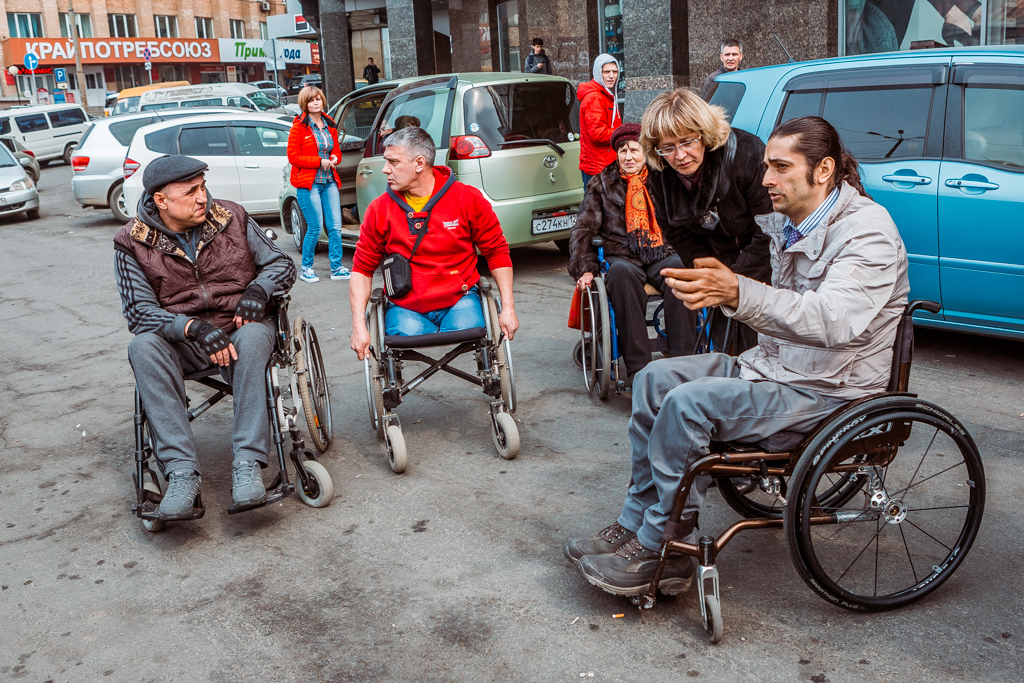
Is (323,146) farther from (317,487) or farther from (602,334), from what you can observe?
(317,487)

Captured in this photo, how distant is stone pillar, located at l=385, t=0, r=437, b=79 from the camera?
20719mm

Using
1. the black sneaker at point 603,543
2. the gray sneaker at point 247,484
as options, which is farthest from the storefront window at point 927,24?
the gray sneaker at point 247,484

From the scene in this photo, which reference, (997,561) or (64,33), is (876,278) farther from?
(64,33)

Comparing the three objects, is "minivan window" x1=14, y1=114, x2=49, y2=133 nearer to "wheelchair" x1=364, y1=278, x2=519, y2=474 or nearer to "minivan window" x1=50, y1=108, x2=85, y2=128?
"minivan window" x1=50, y1=108, x2=85, y2=128

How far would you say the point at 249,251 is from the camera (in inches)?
182

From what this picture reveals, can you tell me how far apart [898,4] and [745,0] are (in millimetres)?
2100

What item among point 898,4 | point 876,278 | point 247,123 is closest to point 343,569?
point 876,278

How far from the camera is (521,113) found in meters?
8.75

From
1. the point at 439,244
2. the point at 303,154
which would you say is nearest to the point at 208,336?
the point at 439,244

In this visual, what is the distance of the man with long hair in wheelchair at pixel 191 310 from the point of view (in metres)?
4.05

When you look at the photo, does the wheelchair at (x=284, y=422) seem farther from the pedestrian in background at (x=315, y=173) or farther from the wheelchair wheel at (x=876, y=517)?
the pedestrian in background at (x=315, y=173)

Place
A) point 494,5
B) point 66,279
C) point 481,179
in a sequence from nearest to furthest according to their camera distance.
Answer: point 481,179, point 66,279, point 494,5

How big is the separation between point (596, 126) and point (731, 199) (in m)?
3.94

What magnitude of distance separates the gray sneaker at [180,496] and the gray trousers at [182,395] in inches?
1.5
